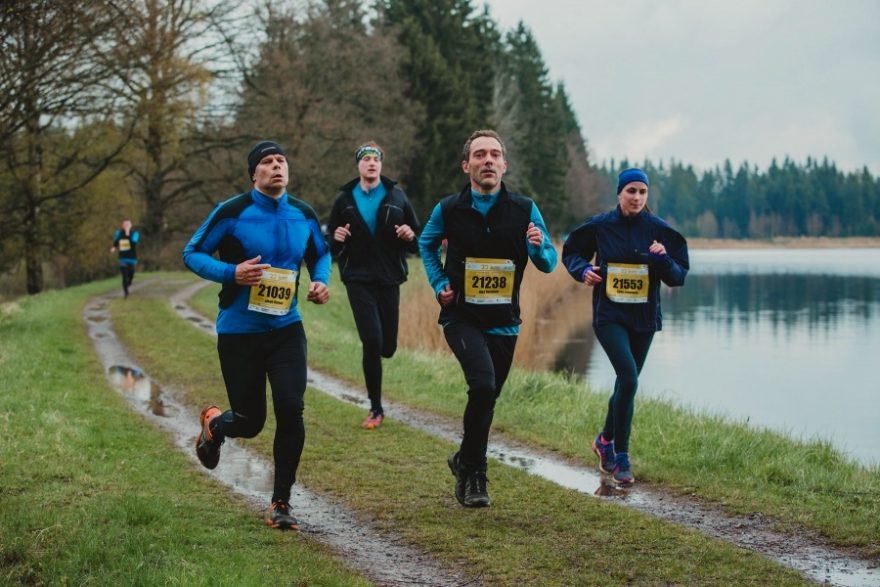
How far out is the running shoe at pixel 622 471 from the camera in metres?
7.25

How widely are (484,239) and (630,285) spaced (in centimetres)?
Result: 156

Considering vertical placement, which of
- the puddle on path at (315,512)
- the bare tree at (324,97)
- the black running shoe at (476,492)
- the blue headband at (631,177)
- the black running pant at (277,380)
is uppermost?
the bare tree at (324,97)

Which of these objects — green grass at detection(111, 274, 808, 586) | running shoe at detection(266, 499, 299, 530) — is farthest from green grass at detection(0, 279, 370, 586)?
green grass at detection(111, 274, 808, 586)

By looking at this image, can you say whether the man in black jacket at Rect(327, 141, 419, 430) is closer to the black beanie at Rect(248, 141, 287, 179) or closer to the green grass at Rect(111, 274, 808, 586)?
the green grass at Rect(111, 274, 808, 586)

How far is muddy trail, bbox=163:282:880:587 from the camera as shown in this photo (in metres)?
5.21

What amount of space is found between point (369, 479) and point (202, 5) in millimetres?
31547

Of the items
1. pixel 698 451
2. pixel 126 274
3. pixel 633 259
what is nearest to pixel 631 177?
pixel 633 259

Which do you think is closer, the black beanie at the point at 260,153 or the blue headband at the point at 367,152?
the black beanie at the point at 260,153

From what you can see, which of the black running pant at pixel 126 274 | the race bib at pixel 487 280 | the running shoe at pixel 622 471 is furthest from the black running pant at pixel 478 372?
the black running pant at pixel 126 274

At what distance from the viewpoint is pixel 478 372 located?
6.22m

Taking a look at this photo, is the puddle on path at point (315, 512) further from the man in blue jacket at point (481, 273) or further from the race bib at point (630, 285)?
the race bib at point (630, 285)

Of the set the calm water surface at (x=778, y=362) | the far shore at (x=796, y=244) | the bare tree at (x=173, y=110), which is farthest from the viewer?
the far shore at (x=796, y=244)

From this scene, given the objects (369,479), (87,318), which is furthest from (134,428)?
(87,318)

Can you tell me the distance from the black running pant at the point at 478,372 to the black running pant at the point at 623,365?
3.78ft
